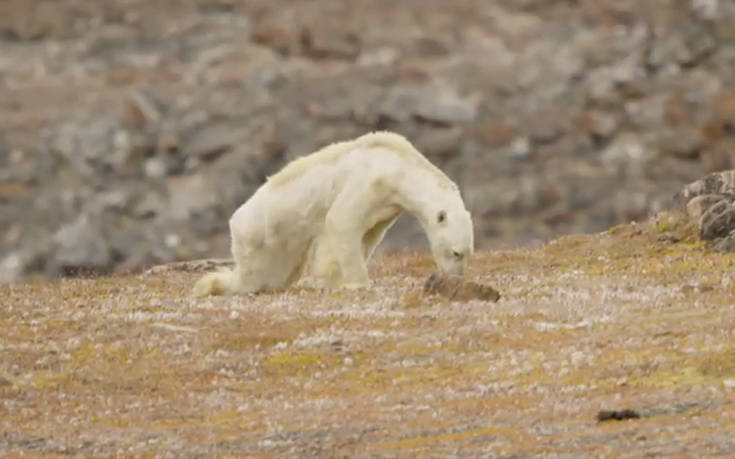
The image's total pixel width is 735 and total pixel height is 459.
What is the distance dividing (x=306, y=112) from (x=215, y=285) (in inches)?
3837

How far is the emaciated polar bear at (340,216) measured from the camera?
123ft

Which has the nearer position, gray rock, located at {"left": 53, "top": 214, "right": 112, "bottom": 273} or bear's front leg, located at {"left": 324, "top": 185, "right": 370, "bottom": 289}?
bear's front leg, located at {"left": 324, "top": 185, "right": 370, "bottom": 289}

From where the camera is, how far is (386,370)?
2928cm

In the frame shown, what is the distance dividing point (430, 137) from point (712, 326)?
330 ft

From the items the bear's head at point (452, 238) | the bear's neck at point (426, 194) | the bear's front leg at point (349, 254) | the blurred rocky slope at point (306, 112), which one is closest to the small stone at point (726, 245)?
the bear's head at point (452, 238)

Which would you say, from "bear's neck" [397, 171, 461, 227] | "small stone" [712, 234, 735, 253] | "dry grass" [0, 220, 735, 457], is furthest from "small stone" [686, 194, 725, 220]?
"bear's neck" [397, 171, 461, 227]

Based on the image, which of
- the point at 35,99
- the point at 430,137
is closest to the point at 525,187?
the point at 430,137

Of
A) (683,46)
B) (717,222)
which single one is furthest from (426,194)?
(683,46)

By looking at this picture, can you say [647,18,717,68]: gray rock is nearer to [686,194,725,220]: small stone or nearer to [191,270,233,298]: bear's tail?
[686,194,725,220]: small stone

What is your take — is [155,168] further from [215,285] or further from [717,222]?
[215,285]

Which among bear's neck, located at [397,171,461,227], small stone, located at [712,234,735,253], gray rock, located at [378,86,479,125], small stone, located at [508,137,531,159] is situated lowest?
small stone, located at [508,137,531,159]

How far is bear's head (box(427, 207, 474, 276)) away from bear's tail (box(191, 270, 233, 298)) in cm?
402

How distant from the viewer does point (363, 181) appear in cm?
3800

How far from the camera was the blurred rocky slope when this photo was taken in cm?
11544
